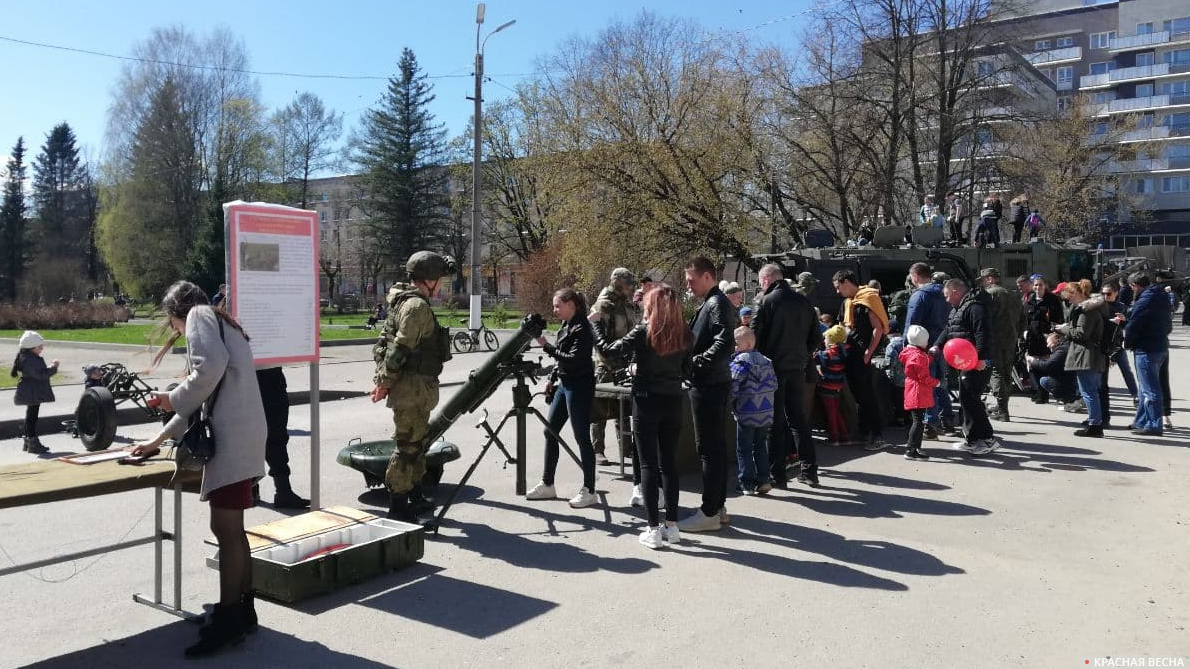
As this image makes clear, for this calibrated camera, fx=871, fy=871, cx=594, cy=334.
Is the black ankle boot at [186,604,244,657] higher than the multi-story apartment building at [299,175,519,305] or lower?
lower

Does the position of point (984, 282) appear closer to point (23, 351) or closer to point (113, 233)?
point (23, 351)

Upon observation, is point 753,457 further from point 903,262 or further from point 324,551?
point 903,262

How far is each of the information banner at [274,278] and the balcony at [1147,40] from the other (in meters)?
89.4

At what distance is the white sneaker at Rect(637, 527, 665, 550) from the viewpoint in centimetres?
583

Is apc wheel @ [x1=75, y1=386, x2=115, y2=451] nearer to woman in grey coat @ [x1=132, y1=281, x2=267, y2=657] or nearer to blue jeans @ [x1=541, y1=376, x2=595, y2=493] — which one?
woman in grey coat @ [x1=132, y1=281, x2=267, y2=657]

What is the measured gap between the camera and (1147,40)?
7638 cm

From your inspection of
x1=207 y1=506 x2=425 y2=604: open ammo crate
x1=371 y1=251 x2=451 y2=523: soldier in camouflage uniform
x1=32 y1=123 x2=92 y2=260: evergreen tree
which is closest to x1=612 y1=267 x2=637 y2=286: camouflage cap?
x1=371 y1=251 x2=451 y2=523: soldier in camouflage uniform

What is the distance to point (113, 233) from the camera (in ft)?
166

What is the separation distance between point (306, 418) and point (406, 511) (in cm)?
654

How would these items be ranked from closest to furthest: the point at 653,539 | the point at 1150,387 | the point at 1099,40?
the point at 653,539 < the point at 1150,387 < the point at 1099,40

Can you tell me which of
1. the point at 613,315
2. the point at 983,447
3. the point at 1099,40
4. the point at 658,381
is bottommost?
the point at 983,447

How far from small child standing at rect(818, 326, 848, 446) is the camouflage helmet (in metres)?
4.66

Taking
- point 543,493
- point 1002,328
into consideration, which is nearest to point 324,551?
point 543,493

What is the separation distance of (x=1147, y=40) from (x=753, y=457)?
87744 millimetres
